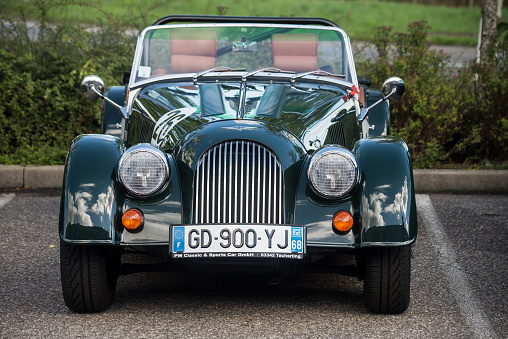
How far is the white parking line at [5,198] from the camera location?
6.98 m

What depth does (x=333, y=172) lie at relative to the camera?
3.88 meters

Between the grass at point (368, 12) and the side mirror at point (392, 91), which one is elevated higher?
the side mirror at point (392, 91)

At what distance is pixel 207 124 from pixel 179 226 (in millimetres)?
664

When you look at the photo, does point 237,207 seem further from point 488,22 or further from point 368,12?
point 368,12

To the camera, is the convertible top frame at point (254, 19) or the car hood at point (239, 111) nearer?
the car hood at point (239, 111)

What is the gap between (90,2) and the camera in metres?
9.38

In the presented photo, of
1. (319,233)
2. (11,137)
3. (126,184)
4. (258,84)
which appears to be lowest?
(11,137)

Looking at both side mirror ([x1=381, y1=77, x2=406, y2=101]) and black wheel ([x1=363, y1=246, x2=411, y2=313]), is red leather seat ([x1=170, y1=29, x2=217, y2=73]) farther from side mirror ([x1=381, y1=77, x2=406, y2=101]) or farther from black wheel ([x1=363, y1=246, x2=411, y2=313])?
black wheel ([x1=363, y1=246, x2=411, y2=313])

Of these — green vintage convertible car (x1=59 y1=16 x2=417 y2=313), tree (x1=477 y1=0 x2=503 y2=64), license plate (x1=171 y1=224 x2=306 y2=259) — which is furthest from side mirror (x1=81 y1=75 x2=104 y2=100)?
tree (x1=477 y1=0 x2=503 y2=64)

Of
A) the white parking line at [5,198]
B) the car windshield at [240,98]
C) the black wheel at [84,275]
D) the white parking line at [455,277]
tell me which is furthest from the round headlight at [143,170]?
the white parking line at [5,198]

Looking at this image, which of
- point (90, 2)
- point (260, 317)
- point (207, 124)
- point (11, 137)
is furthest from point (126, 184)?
point (90, 2)

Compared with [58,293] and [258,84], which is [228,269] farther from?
[258,84]

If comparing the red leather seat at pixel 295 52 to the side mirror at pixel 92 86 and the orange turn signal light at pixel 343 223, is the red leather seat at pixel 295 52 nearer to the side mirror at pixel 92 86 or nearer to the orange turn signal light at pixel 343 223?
the side mirror at pixel 92 86

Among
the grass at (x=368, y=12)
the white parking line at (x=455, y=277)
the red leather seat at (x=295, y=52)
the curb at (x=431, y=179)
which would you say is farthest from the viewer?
the grass at (x=368, y=12)
